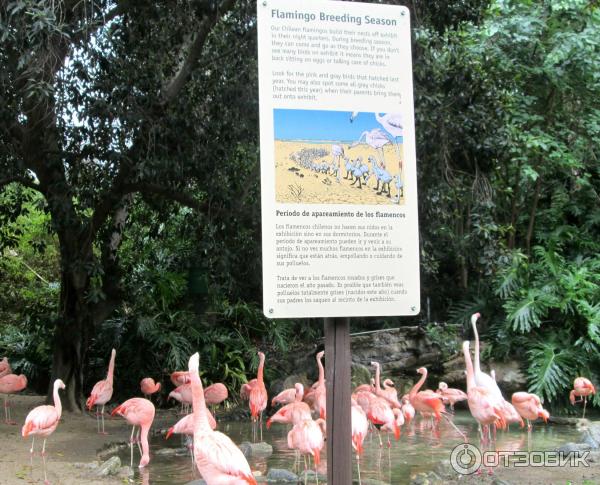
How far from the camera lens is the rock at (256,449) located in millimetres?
7384

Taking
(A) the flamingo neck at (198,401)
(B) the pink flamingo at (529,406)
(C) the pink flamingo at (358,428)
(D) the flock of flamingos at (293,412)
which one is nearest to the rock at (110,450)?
(D) the flock of flamingos at (293,412)

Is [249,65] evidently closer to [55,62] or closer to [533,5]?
[55,62]

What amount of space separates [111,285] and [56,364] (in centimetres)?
134

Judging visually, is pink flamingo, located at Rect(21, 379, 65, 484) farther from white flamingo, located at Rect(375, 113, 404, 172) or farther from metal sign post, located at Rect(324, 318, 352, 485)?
white flamingo, located at Rect(375, 113, 404, 172)

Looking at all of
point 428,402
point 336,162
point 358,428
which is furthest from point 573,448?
point 336,162

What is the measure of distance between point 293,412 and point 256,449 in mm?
873

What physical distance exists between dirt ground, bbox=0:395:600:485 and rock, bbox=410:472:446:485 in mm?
160

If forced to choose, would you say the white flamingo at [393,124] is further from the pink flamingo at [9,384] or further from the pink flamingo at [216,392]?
the pink flamingo at [9,384]

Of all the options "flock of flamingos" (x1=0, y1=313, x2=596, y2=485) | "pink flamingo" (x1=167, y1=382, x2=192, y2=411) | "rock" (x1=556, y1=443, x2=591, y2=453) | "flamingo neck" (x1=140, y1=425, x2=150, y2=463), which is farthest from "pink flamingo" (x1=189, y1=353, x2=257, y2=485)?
"pink flamingo" (x1=167, y1=382, x2=192, y2=411)

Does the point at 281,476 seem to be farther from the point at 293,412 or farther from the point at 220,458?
the point at 220,458

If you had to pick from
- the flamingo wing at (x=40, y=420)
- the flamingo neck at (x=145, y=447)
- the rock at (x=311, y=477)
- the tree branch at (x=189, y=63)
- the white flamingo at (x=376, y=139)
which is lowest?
the rock at (x=311, y=477)

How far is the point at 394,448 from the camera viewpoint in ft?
26.3

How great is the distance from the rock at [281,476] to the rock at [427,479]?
107 centimetres

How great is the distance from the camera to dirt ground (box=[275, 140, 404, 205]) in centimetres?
316
